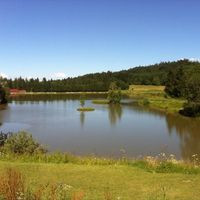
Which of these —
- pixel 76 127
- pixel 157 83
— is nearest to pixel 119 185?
pixel 76 127

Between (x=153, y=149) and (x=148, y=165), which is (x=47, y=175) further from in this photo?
(x=153, y=149)

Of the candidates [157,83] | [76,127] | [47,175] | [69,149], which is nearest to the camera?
[47,175]

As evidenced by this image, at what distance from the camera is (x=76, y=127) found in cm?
4562

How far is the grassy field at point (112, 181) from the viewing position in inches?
409

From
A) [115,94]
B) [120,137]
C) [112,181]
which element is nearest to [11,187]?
[112,181]

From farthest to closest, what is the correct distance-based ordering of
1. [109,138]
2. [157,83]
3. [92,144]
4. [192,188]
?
[157,83] < [109,138] < [92,144] < [192,188]

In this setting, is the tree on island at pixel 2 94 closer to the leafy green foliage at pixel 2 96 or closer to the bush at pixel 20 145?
the leafy green foliage at pixel 2 96

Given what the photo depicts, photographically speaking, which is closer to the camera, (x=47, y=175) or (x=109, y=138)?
(x=47, y=175)

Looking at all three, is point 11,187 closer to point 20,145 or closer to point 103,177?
point 103,177

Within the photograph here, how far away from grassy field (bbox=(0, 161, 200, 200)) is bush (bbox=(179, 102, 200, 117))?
153 feet

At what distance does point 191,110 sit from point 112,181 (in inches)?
2014

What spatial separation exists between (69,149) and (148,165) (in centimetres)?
1598

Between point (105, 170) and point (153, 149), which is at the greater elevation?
point (105, 170)

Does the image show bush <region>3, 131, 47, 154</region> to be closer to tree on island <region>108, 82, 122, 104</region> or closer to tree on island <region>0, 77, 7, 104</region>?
tree on island <region>0, 77, 7, 104</region>
